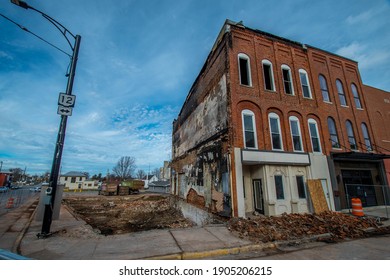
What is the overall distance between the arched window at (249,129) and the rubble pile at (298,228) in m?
4.11

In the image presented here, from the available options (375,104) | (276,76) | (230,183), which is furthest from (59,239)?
(375,104)

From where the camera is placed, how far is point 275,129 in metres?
11.7

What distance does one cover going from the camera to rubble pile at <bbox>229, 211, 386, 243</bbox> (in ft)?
21.7

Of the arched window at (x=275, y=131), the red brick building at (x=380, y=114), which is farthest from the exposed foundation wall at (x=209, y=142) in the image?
the red brick building at (x=380, y=114)

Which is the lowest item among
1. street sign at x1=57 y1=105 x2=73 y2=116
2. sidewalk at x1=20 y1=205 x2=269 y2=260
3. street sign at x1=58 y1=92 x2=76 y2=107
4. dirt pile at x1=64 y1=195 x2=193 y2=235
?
dirt pile at x1=64 y1=195 x2=193 y2=235

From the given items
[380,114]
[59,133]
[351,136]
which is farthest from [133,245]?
[380,114]

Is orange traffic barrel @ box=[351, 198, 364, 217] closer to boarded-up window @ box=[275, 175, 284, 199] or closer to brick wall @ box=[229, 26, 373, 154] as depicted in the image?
brick wall @ box=[229, 26, 373, 154]

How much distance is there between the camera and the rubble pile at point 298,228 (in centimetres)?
662

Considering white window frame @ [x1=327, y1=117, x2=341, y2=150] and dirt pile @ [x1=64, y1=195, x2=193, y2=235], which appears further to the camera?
white window frame @ [x1=327, y1=117, x2=341, y2=150]

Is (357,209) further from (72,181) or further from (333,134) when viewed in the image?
(72,181)

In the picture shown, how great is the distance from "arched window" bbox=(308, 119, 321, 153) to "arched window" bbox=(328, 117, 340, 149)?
145 cm

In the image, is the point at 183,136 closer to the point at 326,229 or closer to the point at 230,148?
the point at 230,148

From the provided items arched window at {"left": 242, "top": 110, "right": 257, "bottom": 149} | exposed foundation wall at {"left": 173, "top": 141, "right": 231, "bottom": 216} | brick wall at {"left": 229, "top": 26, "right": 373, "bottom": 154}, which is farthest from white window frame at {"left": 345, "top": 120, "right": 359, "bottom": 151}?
exposed foundation wall at {"left": 173, "top": 141, "right": 231, "bottom": 216}

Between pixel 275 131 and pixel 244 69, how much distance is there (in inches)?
184
